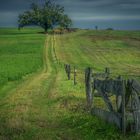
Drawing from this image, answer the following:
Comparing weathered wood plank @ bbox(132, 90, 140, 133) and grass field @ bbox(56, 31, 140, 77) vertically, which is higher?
weathered wood plank @ bbox(132, 90, 140, 133)

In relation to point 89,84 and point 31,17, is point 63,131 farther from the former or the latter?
point 31,17

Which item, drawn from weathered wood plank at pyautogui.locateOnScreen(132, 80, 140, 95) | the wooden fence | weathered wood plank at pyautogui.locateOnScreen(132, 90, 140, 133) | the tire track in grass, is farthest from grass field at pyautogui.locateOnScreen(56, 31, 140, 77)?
weathered wood plank at pyautogui.locateOnScreen(132, 80, 140, 95)

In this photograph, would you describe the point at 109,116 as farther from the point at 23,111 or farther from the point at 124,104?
the point at 23,111

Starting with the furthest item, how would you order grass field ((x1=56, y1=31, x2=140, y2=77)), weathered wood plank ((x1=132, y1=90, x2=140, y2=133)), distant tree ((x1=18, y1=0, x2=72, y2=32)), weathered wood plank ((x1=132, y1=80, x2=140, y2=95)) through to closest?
1. distant tree ((x1=18, y1=0, x2=72, y2=32))
2. grass field ((x1=56, y1=31, x2=140, y2=77))
3. weathered wood plank ((x1=132, y1=80, x2=140, y2=95))
4. weathered wood plank ((x1=132, y1=90, x2=140, y2=133))

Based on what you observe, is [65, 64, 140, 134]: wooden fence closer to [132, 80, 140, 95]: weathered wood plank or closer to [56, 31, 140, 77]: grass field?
[132, 80, 140, 95]: weathered wood plank

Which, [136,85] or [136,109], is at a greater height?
[136,85]

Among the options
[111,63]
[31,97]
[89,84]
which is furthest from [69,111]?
[111,63]

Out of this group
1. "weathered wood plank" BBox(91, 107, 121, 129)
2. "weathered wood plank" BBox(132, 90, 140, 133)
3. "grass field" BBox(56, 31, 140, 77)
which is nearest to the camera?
"weathered wood plank" BBox(132, 90, 140, 133)

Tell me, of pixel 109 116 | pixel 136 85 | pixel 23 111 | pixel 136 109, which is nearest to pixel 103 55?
pixel 23 111

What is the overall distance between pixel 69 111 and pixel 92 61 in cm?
4158

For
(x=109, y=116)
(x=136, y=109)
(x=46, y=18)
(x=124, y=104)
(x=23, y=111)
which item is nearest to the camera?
(x=136, y=109)

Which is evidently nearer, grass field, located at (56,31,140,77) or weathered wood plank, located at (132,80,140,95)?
weathered wood plank, located at (132,80,140,95)

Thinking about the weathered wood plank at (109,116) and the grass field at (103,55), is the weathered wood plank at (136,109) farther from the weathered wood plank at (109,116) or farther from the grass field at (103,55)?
the grass field at (103,55)

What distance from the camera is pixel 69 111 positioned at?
850 inches
